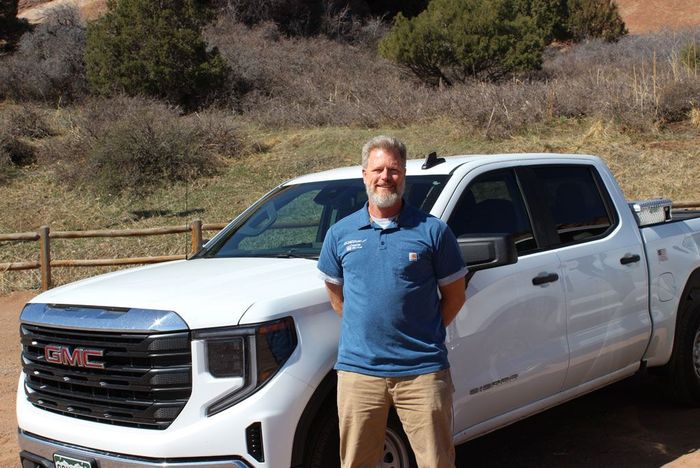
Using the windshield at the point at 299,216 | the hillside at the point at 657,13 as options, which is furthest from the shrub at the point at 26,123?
the hillside at the point at 657,13

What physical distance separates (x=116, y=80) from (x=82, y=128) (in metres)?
5.44

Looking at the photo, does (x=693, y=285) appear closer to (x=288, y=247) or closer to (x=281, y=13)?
(x=288, y=247)

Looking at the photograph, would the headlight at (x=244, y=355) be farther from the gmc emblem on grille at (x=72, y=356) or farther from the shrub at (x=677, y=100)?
the shrub at (x=677, y=100)

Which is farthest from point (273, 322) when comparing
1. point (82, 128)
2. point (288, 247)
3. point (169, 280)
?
point (82, 128)

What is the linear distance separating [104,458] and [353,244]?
4.74ft

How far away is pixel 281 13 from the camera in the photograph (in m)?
39.2

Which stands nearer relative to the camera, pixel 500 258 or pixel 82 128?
pixel 500 258

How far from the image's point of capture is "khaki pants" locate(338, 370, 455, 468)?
10.6 feet

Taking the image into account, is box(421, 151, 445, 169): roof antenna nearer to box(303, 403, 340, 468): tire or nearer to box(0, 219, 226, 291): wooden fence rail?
box(303, 403, 340, 468): tire

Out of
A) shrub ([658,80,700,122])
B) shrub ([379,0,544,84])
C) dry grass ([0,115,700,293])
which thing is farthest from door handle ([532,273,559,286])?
shrub ([379,0,544,84])

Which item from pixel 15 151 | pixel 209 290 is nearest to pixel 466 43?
pixel 15 151

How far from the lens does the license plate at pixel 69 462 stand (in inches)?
143

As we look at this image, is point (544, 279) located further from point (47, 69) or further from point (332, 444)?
point (47, 69)

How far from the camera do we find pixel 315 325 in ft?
12.0
